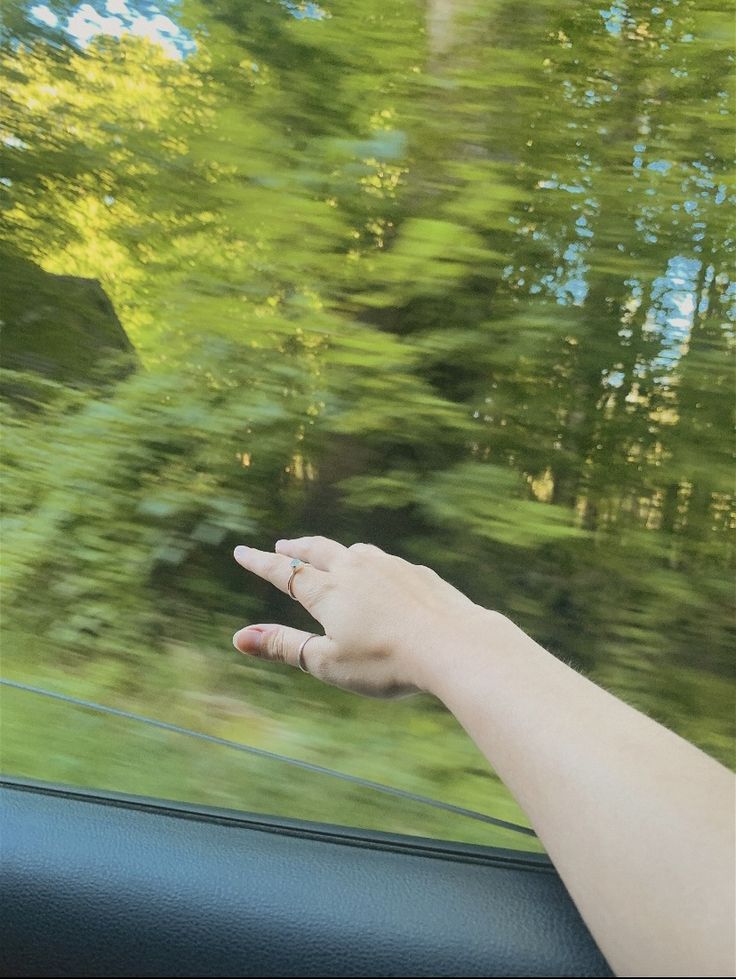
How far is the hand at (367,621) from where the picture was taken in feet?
3.54

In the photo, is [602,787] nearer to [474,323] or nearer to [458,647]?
[458,647]

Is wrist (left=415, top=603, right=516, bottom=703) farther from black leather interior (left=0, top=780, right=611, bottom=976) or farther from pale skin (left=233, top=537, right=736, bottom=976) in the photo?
black leather interior (left=0, top=780, right=611, bottom=976)

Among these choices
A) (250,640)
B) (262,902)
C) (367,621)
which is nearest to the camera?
(262,902)

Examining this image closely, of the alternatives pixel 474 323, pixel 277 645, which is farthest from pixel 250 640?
pixel 474 323

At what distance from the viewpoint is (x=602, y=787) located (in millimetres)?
771

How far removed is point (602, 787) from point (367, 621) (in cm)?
47

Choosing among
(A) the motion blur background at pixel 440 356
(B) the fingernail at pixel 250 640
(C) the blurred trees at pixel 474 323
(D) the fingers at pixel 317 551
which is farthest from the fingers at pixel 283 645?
(C) the blurred trees at pixel 474 323

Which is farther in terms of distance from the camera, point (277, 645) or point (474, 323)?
point (474, 323)

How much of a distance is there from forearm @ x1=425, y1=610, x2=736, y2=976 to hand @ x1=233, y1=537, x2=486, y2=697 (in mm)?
150

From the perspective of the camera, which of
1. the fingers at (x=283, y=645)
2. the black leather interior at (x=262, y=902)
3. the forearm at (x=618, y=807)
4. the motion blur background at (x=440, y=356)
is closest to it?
the forearm at (x=618, y=807)

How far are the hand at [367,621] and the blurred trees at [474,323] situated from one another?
0.60 metres

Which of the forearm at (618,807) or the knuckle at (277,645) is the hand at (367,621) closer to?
the knuckle at (277,645)

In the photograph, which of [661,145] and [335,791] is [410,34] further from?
[335,791]

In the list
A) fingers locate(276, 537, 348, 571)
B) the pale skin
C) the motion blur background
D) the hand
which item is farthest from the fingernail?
the motion blur background
